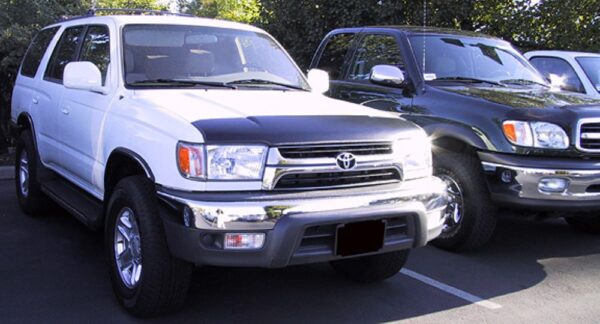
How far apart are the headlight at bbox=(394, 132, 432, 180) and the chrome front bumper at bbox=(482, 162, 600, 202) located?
113 centimetres

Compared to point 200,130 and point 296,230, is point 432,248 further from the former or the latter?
point 200,130

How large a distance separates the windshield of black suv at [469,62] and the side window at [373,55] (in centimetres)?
21

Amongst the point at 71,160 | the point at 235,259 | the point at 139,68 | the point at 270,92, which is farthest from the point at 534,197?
the point at 71,160

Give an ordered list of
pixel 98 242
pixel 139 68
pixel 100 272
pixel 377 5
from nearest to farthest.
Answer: pixel 139 68 → pixel 100 272 → pixel 98 242 → pixel 377 5

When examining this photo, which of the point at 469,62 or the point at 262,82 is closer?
the point at 262,82

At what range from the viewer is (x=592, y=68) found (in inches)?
330

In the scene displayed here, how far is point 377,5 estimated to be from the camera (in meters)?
11.7

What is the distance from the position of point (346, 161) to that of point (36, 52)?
4.15 m

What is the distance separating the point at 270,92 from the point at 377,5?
8114 mm

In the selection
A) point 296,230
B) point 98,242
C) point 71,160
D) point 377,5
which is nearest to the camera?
point 296,230

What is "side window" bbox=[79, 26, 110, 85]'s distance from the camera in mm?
4355

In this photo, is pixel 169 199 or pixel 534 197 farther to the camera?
pixel 534 197

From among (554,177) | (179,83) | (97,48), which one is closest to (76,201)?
(97,48)

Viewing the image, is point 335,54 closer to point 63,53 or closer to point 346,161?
point 63,53
